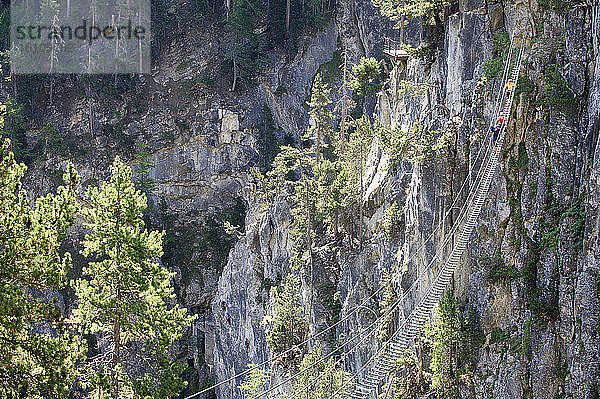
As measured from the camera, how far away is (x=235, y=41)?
47.4 m

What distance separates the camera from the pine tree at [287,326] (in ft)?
96.3

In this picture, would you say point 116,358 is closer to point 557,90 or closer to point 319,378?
point 557,90

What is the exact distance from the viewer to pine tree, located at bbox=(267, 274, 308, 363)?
29359 mm

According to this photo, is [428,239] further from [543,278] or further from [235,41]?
[235,41]

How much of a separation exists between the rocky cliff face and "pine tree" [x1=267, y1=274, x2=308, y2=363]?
16.1ft

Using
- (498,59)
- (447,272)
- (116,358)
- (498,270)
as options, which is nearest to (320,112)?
(498,59)

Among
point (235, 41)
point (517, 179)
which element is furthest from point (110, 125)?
point (517, 179)

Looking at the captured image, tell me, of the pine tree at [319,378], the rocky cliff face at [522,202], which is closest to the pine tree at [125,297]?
the rocky cliff face at [522,202]

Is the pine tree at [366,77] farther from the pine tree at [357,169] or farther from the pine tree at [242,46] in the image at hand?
the pine tree at [242,46]

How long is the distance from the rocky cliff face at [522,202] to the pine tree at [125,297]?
8.51m

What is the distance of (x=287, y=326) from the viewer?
29.6 metres

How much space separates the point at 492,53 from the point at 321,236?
15.6 metres

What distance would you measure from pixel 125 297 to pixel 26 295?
95.0 inches

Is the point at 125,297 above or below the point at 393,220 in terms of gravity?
below
